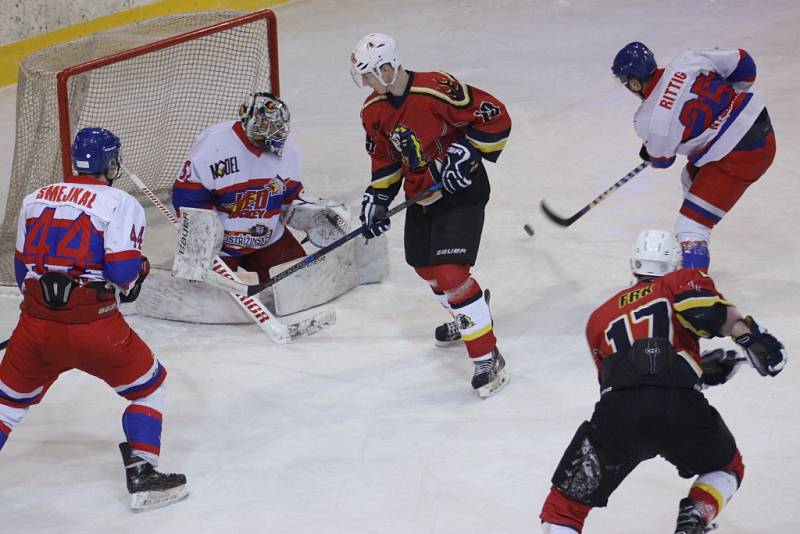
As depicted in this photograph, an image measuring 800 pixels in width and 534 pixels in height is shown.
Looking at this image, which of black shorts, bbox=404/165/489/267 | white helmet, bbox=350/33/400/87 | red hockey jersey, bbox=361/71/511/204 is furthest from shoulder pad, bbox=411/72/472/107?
black shorts, bbox=404/165/489/267

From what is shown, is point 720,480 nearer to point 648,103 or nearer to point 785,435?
point 785,435

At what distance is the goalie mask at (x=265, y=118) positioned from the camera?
3.94 meters

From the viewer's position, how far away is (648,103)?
3830mm

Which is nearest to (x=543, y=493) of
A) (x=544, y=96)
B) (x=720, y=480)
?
(x=720, y=480)

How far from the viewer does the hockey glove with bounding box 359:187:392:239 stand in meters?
3.84

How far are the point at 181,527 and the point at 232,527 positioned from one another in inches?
5.5

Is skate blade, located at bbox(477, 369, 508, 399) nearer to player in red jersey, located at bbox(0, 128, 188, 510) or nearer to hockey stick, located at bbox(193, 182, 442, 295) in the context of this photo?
hockey stick, located at bbox(193, 182, 442, 295)

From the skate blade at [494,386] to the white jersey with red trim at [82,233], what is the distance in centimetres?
126

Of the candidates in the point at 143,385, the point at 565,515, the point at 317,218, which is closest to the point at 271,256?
the point at 317,218

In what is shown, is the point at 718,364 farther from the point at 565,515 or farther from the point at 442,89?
the point at 442,89

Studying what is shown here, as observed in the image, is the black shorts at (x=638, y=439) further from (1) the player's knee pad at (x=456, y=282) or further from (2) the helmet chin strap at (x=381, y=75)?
(2) the helmet chin strap at (x=381, y=75)

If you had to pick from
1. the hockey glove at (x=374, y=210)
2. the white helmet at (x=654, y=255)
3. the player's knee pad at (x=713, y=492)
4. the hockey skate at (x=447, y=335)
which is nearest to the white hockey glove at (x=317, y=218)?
the hockey glove at (x=374, y=210)

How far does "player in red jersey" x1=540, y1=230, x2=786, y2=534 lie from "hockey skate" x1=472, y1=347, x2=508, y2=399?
1051 mm

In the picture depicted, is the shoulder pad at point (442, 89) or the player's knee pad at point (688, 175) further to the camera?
the player's knee pad at point (688, 175)
